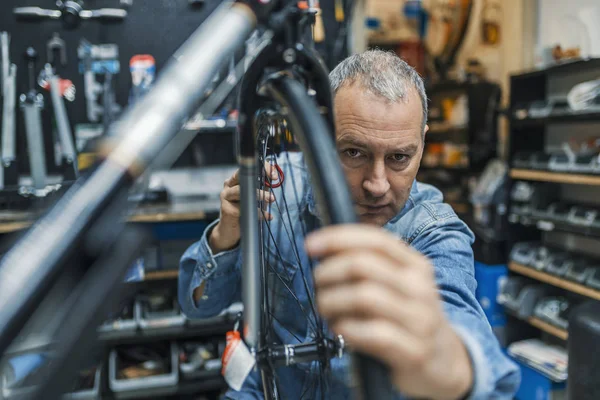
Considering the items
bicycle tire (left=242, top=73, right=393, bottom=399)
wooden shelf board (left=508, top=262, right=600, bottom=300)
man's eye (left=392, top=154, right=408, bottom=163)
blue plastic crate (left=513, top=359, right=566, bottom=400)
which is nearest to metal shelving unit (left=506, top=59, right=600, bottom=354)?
wooden shelf board (left=508, top=262, right=600, bottom=300)

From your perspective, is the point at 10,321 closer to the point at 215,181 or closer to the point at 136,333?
the point at 136,333

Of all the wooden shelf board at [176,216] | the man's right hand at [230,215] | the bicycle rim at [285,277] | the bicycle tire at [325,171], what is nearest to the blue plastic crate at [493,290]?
the wooden shelf board at [176,216]

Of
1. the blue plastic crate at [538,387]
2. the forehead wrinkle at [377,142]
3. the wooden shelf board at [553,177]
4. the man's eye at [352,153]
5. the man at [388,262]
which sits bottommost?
the blue plastic crate at [538,387]

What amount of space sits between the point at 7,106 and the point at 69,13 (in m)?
0.48

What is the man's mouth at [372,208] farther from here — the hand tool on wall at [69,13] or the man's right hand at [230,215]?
the hand tool on wall at [69,13]

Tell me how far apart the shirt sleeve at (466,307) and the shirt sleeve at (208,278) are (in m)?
0.34

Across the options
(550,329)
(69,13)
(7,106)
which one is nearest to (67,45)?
(69,13)

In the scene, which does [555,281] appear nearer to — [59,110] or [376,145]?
[376,145]

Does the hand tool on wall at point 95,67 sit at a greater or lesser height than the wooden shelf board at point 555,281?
greater

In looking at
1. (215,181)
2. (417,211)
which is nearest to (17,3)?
(215,181)

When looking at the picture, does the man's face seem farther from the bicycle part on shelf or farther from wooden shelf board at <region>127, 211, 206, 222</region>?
the bicycle part on shelf

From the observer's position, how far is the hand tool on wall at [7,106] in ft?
6.83

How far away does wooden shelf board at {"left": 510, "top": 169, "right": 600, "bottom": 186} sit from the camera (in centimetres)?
221

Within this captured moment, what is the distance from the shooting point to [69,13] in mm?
2068
